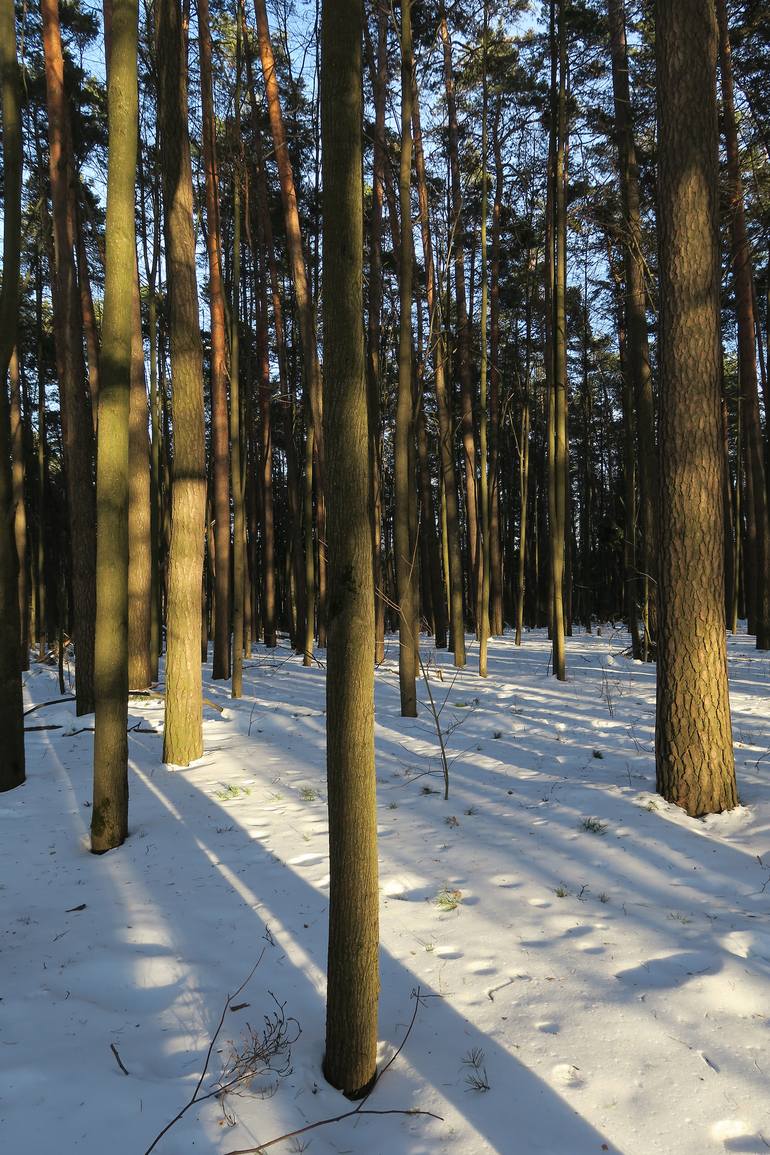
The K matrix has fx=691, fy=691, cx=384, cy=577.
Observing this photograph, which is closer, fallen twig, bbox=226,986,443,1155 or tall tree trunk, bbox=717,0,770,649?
fallen twig, bbox=226,986,443,1155

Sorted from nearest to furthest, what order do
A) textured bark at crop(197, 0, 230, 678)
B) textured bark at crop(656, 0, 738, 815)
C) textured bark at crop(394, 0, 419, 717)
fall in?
textured bark at crop(656, 0, 738, 815) → textured bark at crop(394, 0, 419, 717) → textured bark at crop(197, 0, 230, 678)

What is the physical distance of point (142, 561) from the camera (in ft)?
33.0

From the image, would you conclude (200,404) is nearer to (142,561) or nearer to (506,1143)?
(142,561)

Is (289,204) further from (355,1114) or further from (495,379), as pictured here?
(355,1114)

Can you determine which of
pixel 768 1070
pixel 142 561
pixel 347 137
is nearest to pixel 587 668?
pixel 142 561

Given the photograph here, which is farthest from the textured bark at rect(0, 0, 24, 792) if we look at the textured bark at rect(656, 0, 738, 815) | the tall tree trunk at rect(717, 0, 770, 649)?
the tall tree trunk at rect(717, 0, 770, 649)

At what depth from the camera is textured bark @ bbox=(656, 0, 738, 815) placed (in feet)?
16.0

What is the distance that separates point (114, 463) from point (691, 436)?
13.6 ft

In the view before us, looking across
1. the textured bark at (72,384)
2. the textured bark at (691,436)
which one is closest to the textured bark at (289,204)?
the textured bark at (72,384)

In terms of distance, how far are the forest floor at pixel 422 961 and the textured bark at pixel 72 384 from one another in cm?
248

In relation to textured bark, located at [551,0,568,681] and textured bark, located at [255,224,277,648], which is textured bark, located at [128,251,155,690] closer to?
textured bark, located at [255,224,277,648]

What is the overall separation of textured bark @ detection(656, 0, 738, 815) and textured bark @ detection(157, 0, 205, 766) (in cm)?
412

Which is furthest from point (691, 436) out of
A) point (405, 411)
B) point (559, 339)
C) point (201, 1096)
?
point (559, 339)

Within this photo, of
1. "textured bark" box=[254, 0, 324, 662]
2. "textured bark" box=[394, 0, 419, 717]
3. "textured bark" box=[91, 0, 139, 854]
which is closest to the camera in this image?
"textured bark" box=[91, 0, 139, 854]
